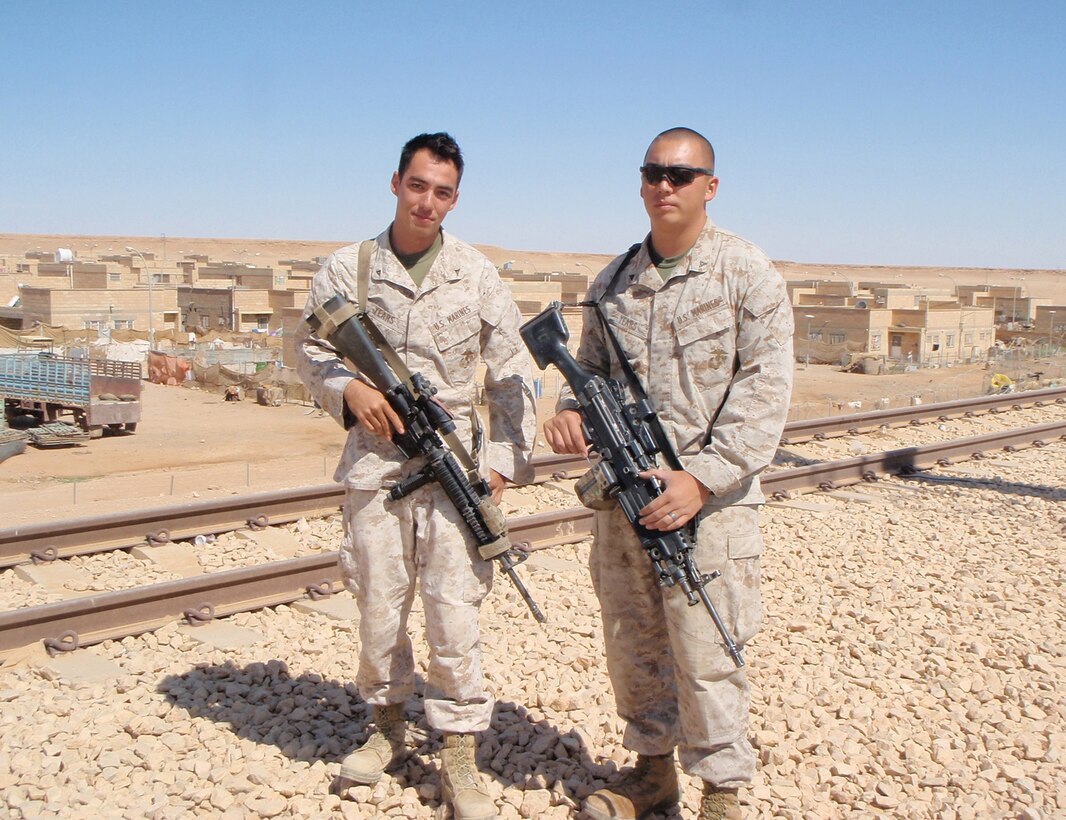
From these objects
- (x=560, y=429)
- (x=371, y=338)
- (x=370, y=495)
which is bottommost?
(x=370, y=495)

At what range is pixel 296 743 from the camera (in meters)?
4.22

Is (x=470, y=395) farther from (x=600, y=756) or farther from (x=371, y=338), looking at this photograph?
(x=600, y=756)

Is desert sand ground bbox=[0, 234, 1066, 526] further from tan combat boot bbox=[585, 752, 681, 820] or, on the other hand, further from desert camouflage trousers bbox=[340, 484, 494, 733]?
tan combat boot bbox=[585, 752, 681, 820]

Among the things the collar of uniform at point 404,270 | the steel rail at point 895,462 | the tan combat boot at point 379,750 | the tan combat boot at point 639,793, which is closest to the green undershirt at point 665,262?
the collar of uniform at point 404,270

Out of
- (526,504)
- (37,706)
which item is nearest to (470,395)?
(37,706)

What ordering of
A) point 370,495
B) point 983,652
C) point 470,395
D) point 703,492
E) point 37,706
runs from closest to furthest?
point 703,492 → point 370,495 → point 470,395 → point 37,706 → point 983,652

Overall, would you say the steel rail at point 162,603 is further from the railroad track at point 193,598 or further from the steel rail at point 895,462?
the steel rail at point 895,462

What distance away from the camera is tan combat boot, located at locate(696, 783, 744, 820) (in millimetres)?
3482

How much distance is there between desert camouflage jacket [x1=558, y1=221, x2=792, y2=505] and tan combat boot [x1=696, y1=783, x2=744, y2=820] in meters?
0.98

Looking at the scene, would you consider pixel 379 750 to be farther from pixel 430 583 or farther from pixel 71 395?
pixel 71 395

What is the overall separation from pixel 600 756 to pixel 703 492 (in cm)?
149

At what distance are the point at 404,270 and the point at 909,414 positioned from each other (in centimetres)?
1274

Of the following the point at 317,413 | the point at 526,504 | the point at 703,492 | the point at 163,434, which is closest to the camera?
the point at 703,492

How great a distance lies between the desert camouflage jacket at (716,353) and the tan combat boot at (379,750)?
1388 mm
